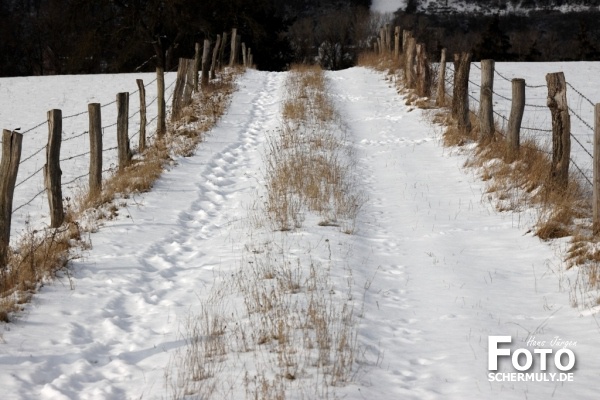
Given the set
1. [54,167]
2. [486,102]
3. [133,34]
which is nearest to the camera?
[54,167]

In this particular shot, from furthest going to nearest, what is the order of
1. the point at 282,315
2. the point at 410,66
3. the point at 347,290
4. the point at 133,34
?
the point at 133,34 < the point at 410,66 < the point at 347,290 < the point at 282,315

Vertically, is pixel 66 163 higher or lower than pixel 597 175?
lower

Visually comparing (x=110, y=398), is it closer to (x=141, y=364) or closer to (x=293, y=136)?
(x=141, y=364)

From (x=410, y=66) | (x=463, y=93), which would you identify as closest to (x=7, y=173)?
(x=463, y=93)

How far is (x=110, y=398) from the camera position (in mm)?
4859

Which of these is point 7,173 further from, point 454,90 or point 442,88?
point 442,88

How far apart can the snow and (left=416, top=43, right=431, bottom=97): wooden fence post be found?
615 cm

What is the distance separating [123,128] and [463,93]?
610 cm

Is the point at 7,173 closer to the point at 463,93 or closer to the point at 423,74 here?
the point at 463,93

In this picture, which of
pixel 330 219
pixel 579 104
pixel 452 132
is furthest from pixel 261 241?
pixel 579 104

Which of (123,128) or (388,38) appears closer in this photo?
(123,128)

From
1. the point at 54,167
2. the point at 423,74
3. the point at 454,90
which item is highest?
the point at 423,74

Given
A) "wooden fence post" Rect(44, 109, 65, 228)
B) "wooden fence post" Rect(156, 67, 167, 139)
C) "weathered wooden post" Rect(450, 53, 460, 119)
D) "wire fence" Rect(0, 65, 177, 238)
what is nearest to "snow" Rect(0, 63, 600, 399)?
"wooden fence post" Rect(44, 109, 65, 228)

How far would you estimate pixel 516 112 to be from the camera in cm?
1045
